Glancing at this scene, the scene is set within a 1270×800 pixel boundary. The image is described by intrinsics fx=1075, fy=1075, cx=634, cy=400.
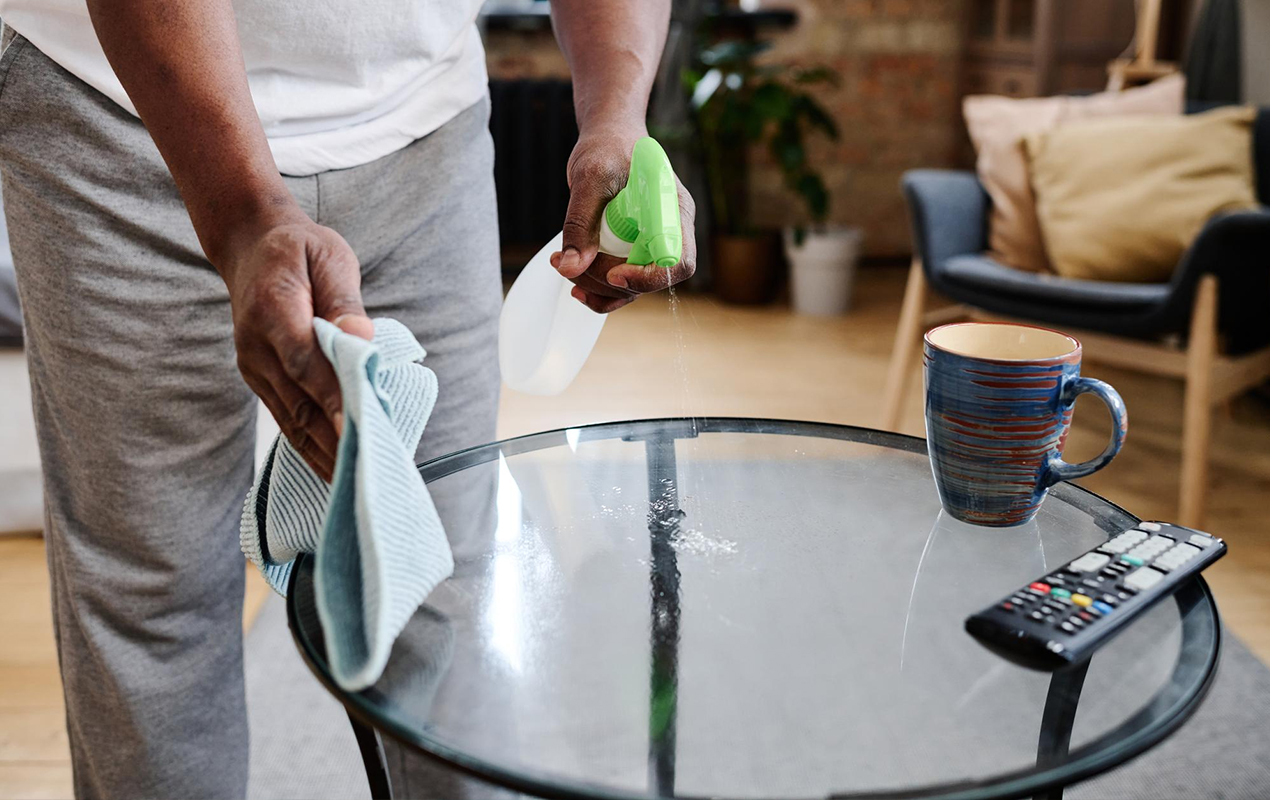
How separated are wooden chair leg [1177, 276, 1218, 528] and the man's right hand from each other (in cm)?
165

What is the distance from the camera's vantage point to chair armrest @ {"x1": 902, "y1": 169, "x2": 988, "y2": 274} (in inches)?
83.9

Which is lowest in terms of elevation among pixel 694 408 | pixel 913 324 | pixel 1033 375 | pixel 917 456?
pixel 694 408

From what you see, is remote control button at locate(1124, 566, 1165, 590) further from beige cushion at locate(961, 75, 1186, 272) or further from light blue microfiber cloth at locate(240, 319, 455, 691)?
beige cushion at locate(961, 75, 1186, 272)

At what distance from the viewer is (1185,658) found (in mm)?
540

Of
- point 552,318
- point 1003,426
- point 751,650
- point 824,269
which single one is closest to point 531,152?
point 824,269

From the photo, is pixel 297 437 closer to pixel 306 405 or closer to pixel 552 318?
pixel 306 405

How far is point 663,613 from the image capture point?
23.0 inches

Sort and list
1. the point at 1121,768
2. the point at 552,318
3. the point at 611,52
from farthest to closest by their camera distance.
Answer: the point at 1121,768, the point at 552,318, the point at 611,52

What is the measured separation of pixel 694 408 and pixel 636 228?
5.67 feet

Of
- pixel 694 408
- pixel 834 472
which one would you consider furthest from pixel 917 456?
pixel 694 408

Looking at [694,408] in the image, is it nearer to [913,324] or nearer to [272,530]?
[913,324]

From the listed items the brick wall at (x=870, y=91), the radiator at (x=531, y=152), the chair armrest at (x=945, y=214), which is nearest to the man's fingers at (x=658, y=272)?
the chair armrest at (x=945, y=214)

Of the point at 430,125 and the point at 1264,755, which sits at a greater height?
the point at 430,125

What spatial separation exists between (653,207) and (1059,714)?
1.17 feet
